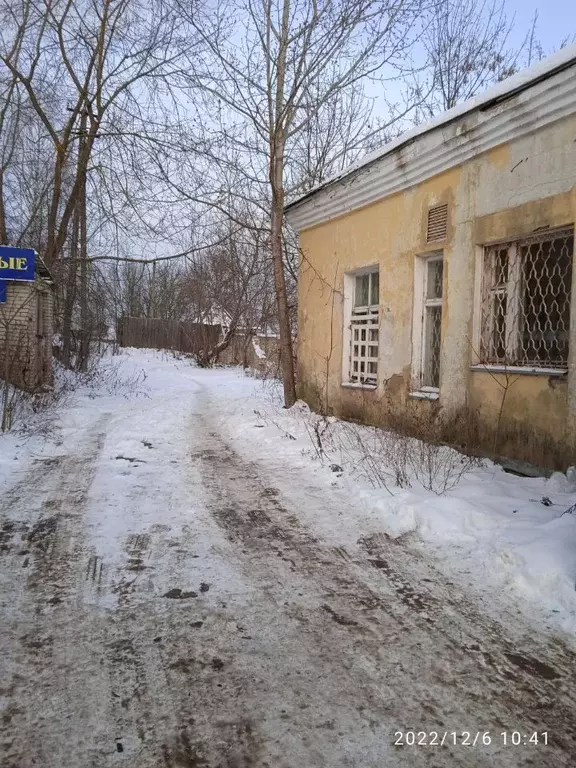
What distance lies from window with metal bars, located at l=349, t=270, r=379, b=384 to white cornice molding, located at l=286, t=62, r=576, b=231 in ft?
4.18

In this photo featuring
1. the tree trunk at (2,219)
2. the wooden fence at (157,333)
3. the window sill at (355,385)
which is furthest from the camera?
the wooden fence at (157,333)

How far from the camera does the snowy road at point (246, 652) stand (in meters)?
1.84

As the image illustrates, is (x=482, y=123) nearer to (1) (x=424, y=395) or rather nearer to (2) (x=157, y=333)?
(1) (x=424, y=395)

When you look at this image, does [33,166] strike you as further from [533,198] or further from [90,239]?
[533,198]

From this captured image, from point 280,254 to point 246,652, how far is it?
9.16 meters

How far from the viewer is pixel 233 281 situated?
2795 cm

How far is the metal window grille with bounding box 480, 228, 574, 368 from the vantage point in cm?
548

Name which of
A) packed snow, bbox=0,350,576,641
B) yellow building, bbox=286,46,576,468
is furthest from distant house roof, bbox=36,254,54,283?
yellow building, bbox=286,46,576,468

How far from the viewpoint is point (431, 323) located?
734 cm

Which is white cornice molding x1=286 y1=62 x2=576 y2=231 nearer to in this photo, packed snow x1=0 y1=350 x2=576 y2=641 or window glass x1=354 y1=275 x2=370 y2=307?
window glass x1=354 y1=275 x2=370 y2=307

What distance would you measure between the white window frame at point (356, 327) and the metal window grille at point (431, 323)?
3.83 feet

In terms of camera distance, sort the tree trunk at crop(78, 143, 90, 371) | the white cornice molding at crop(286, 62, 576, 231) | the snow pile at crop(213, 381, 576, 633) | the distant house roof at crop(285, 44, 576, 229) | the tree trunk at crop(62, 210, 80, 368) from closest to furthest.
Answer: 1. the snow pile at crop(213, 381, 576, 633)
2. the distant house roof at crop(285, 44, 576, 229)
3. the white cornice molding at crop(286, 62, 576, 231)
4. the tree trunk at crop(78, 143, 90, 371)
5. the tree trunk at crop(62, 210, 80, 368)

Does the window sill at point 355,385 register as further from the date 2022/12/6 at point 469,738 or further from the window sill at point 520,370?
the date 2022/12/6 at point 469,738

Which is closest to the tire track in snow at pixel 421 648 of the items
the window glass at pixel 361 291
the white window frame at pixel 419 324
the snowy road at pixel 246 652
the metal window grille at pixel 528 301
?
the snowy road at pixel 246 652
